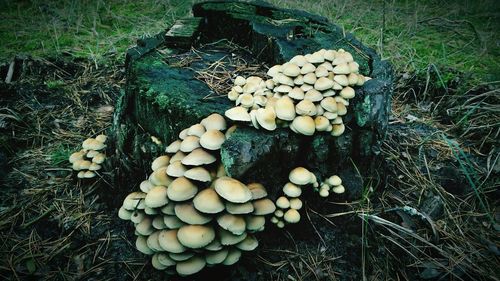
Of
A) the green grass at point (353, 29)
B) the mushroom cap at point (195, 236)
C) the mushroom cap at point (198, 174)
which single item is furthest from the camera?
the green grass at point (353, 29)

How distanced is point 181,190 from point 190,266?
477 millimetres

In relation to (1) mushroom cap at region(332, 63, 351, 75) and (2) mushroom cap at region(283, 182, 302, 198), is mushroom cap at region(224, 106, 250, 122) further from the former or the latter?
(1) mushroom cap at region(332, 63, 351, 75)

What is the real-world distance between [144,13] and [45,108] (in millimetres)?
3746

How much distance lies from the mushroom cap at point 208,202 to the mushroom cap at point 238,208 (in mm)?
43

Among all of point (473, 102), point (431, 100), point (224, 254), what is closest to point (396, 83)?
point (431, 100)

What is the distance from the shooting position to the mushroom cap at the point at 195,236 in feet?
5.98

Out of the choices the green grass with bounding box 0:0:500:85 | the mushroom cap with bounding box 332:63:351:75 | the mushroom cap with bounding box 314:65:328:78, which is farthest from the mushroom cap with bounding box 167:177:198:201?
the green grass with bounding box 0:0:500:85

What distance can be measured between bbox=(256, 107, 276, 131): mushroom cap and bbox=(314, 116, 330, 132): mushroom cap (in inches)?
12.3

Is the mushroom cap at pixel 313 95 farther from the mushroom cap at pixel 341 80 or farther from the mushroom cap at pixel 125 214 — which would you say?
the mushroom cap at pixel 125 214

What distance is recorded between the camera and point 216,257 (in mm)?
1974

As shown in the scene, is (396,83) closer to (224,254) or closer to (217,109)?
(217,109)

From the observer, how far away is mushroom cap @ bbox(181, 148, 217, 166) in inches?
77.5

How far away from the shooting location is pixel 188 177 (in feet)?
6.35

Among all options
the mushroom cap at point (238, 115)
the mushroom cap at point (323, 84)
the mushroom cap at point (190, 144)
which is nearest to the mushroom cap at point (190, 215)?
the mushroom cap at point (190, 144)
